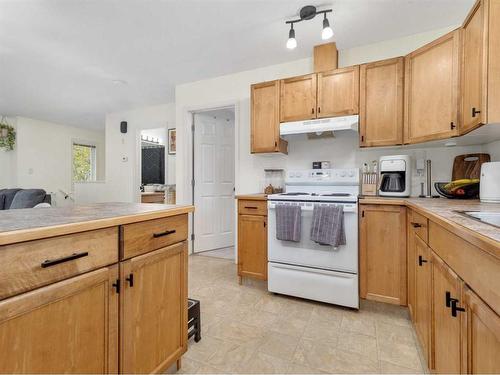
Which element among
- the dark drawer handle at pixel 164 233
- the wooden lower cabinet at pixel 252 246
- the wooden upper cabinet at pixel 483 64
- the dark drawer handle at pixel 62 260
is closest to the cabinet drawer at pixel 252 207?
the wooden lower cabinet at pixel 252 246

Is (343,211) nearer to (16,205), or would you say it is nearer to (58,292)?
(58,292)

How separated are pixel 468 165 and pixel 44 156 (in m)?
7.48

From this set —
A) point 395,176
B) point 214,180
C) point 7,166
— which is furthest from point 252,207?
point 7,166

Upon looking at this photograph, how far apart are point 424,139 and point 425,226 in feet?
3.35

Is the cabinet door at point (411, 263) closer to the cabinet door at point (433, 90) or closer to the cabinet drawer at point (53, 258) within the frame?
the cabinet door at point (433, 90)

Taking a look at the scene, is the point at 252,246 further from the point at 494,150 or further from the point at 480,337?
the point at 494,150

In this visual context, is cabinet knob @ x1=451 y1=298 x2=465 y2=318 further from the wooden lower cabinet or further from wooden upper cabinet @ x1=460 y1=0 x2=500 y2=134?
the wooden lower cabinet

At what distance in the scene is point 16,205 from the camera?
3.10 m

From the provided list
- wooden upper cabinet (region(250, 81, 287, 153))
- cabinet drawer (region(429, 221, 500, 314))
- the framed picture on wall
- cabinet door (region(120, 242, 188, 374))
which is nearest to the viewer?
cabinet drawer (region(429, 221, 500, 314))

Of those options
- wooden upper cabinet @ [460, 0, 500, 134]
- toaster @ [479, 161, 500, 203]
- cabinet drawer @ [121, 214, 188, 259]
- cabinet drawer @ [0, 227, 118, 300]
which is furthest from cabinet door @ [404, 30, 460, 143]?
cabinet drawer @ [0, 227, 118, 300]

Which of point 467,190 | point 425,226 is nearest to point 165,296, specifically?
point 425,226

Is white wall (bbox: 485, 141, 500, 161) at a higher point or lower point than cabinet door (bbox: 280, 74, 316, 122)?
lower

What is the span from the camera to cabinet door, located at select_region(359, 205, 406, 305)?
195 cm

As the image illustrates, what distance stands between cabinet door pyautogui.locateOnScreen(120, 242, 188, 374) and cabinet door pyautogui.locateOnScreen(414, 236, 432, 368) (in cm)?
123
